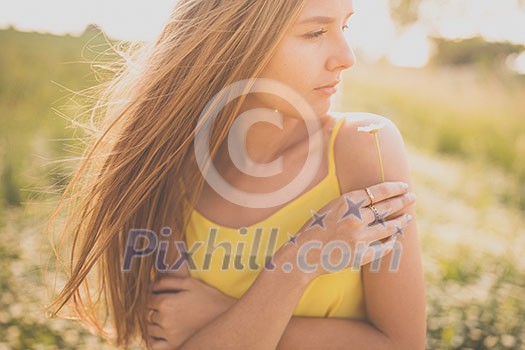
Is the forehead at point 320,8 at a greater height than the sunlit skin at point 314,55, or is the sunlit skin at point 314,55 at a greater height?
the forehead at point 320,8

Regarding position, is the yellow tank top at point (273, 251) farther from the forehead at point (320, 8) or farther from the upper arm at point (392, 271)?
the forehead at point (320, 8)

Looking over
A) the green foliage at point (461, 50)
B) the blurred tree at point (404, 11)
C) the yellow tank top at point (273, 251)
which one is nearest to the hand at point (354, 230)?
the yellow tank top at point (273, 251)

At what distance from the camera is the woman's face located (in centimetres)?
170

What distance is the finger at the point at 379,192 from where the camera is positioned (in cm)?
164

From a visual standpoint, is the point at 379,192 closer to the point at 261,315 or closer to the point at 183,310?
the point at 261,315

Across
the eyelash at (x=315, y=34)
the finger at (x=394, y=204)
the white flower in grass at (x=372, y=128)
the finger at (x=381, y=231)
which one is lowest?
the finger at (x=381, y=231)

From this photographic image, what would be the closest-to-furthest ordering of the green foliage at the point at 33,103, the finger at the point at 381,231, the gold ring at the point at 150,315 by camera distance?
the finger at the point at 381,231 < the gold ring at the point at 150,315 < the green foliage at the point at 33,103

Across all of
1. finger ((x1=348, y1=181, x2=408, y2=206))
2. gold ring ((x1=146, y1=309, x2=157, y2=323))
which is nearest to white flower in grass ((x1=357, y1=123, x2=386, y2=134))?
finger ((x1=348, y1=181, x2=408, y2=206))

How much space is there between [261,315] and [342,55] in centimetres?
87

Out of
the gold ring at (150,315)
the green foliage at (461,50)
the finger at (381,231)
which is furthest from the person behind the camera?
the green foliage at (461,50)

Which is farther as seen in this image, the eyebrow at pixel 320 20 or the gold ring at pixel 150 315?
the gold ring at pixel 150 315

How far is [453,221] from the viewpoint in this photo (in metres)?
4.59

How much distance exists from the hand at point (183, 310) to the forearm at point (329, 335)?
250 mm

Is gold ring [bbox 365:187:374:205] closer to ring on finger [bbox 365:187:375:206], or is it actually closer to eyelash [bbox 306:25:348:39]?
ring on finger [bbox 365:187:375:206]
